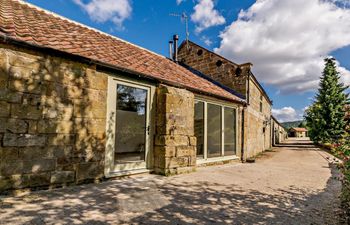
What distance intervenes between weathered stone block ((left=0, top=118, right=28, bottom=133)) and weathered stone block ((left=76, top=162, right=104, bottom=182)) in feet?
4.09

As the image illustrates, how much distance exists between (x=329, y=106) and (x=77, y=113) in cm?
2554

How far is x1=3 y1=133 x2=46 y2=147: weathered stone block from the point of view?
12.0 ft

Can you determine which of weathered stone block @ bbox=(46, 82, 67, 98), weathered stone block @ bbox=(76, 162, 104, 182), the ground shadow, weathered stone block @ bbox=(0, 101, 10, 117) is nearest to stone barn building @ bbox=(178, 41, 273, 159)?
the ground shadow

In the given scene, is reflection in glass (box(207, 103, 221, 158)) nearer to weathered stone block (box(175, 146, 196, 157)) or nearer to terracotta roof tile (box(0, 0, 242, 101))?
terracotta roof tile (box(0, 0, 242, 101))

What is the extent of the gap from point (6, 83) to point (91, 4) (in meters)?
4.76

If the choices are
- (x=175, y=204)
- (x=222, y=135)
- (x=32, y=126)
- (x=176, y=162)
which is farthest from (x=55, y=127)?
(x=222, y=135)

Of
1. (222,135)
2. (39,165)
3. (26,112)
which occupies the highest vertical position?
(26,112)

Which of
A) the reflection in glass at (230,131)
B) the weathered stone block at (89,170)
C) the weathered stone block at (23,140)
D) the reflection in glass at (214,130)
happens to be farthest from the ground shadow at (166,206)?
the reflection in glass at (230,131)

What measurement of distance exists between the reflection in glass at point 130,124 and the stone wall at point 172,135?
44cm

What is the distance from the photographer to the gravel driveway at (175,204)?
2.94 meters

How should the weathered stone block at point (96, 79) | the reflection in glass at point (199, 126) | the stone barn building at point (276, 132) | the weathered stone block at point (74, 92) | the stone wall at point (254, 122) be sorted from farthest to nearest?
the stone barn building at point (276, 132)
the stone wall at point (254, 122)
the reflection in glass at point (199, 126)
the weathered stone block at point (96, 79)
the weathered stone block at point (74, 92)

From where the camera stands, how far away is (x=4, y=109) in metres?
3.65

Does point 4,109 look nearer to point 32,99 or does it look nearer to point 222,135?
point 32,99

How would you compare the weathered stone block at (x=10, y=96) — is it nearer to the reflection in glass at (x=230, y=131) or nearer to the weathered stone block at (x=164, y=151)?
the weathered stone block at (x=164, y=151)
